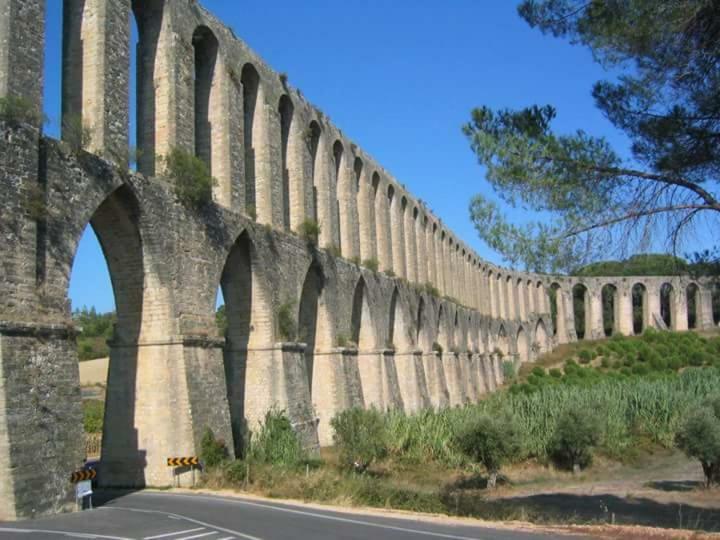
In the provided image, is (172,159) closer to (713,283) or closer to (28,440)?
(28,440)

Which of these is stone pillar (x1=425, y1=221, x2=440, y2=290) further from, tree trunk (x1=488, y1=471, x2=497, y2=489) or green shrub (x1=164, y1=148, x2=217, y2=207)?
green shrub (x1=164, y1=148, x2=217, y2=207)

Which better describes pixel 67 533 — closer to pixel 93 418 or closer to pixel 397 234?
pixel 93 418

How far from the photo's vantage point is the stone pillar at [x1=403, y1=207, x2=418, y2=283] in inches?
1462

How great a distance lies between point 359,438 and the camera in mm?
19141

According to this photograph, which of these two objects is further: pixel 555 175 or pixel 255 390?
pixel 255 390

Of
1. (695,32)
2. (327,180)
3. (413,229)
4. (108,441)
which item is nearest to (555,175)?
(695,32)

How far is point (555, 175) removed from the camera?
34.8 feet

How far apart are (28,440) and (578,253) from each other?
327 inches

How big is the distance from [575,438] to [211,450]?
1015 cm

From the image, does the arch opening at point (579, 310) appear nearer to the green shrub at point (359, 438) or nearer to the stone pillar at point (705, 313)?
the stone pillar at point (705, 313)

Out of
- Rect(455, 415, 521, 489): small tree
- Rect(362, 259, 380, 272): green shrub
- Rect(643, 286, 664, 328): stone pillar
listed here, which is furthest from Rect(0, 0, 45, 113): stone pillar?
Rect(643, 286, 664, 328): stone pillar

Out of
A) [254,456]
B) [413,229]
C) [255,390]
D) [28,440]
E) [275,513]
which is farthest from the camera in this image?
[413,229]

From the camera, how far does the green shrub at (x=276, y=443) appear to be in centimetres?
1792

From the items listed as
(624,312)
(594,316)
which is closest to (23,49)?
(624,312)
